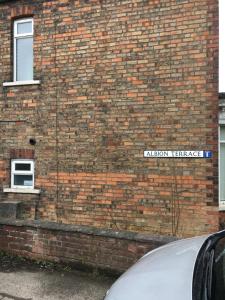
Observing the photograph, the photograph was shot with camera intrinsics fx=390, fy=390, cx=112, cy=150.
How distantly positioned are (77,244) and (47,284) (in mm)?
779

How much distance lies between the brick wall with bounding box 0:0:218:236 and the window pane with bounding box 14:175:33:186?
257mm

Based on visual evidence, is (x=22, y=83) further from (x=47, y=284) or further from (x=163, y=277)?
(x=163, y=277)

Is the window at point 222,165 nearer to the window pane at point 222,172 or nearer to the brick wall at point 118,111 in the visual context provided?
the window pane at point 222,172

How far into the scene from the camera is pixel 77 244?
6023mm

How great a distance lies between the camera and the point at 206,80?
7.42m

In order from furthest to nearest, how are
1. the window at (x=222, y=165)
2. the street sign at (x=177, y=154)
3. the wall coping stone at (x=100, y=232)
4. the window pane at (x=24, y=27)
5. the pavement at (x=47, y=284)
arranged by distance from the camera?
the window at (x=222, y=165)
the window pane at (x=24, y=27)
the street sign at (x=177, y=154)
the wall coping stone at (x=100, y=232)
the pavement at (x=47, y=284)

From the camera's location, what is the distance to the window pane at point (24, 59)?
9201 mm

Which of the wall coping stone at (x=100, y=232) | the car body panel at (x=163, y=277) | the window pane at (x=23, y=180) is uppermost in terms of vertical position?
the window pane at (x=23, y=180)

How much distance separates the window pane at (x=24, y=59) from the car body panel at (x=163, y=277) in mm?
6857

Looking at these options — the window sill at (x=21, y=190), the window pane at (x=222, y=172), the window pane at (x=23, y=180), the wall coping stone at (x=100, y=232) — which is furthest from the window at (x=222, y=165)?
the wall coping stone at (x=100, y=232)

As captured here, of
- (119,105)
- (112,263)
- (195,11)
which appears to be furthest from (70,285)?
(195,11)

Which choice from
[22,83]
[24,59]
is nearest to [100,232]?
[22,83]

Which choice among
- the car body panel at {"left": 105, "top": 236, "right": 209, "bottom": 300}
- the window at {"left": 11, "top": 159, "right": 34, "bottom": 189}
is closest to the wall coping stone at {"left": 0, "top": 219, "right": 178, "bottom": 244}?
the car body panel at {"left": 105, "top": 236, "right": 209, "bottom": 300}

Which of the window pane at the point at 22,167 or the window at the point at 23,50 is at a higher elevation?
the window at the point at 23,50
